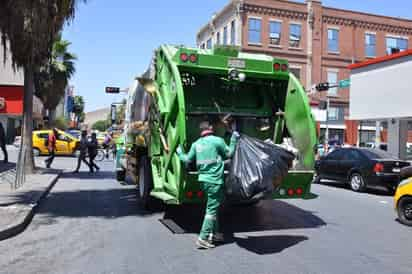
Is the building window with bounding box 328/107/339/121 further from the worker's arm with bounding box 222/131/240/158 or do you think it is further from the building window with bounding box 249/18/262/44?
the worker's arm with bounding box 222/131/240/158

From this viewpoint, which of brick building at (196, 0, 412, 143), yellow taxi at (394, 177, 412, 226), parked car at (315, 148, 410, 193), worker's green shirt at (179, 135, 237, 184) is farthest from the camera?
brick building at (196, 0, 412, 143)

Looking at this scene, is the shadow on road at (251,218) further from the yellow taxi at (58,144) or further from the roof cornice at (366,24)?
the roof cornice at (366,24)

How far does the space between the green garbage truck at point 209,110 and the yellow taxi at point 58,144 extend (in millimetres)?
17398

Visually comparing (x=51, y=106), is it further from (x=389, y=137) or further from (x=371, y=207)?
(x=371, y=207)

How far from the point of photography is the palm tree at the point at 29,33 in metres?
9.12

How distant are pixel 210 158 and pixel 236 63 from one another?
216 cm

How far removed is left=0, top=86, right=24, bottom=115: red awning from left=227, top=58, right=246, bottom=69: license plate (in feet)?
98.1

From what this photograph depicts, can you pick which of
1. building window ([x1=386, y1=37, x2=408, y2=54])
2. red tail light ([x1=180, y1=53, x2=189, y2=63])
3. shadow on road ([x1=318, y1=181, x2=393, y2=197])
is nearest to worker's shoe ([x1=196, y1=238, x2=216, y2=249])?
red tail light ([x1=180, y1=53, x2=189, y2=63])

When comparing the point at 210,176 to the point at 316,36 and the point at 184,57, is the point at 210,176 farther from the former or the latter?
the point at 316,36

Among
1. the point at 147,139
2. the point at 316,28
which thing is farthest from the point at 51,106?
the point at 147,139

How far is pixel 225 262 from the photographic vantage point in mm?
5457

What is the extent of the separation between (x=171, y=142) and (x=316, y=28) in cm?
3386

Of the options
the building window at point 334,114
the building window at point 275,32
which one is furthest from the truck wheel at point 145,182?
the building window at point 334,114

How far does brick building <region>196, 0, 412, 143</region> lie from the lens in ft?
119
